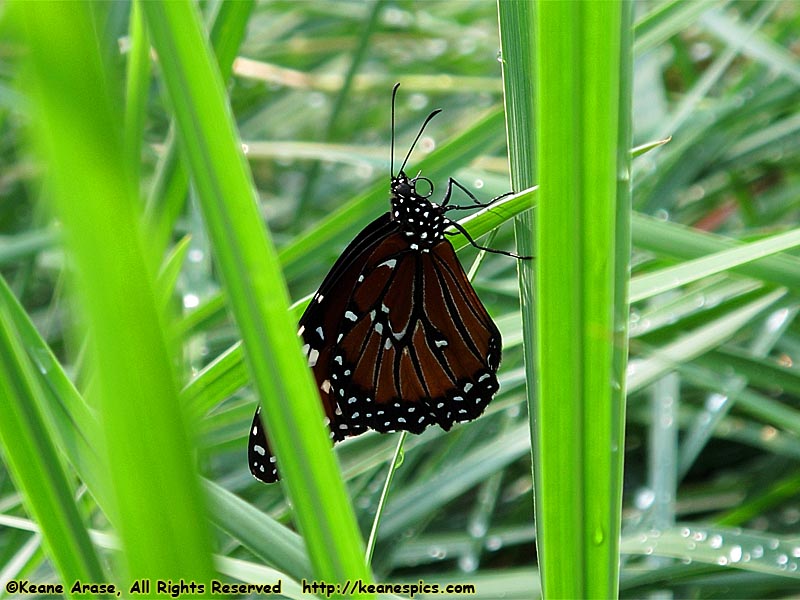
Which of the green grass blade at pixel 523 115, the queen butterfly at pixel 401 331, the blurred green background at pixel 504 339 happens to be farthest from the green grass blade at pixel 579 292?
the queen butterfly at pixel 401 331

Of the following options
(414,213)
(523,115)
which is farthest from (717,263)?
(414,213)

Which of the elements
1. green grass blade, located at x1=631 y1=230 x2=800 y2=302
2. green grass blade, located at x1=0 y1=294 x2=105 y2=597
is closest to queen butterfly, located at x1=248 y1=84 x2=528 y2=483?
green grass blade, located at x1=631 y1=230 x2=800 y2=302

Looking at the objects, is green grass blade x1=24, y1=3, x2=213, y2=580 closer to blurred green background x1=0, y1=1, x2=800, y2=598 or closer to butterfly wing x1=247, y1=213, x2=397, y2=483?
blurred green background x1=0, y1=1, x2=800, y2=598

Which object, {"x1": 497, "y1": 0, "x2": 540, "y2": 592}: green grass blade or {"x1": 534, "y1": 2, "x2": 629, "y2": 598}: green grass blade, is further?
{"x1": 497, "y1": 0, "x2": 540, "y2": 592}: green grass blade

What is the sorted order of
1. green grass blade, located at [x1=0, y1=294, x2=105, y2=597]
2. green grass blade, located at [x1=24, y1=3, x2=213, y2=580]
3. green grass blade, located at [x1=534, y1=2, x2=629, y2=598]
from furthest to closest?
green grass blade, located at [x1=0, y1=294, x2=105, y2=597] < green grass blade, located at [x1=534, y1=2, x2=629, y2=598] < green grass blade, located at [x1=24, y1=3, x2=213, y2=580]

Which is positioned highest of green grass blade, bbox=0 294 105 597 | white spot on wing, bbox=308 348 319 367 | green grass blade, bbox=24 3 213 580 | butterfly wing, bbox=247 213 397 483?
butterfly wing, bbox=247 213 397 483

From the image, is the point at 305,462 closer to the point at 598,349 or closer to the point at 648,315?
the point at 598,349
